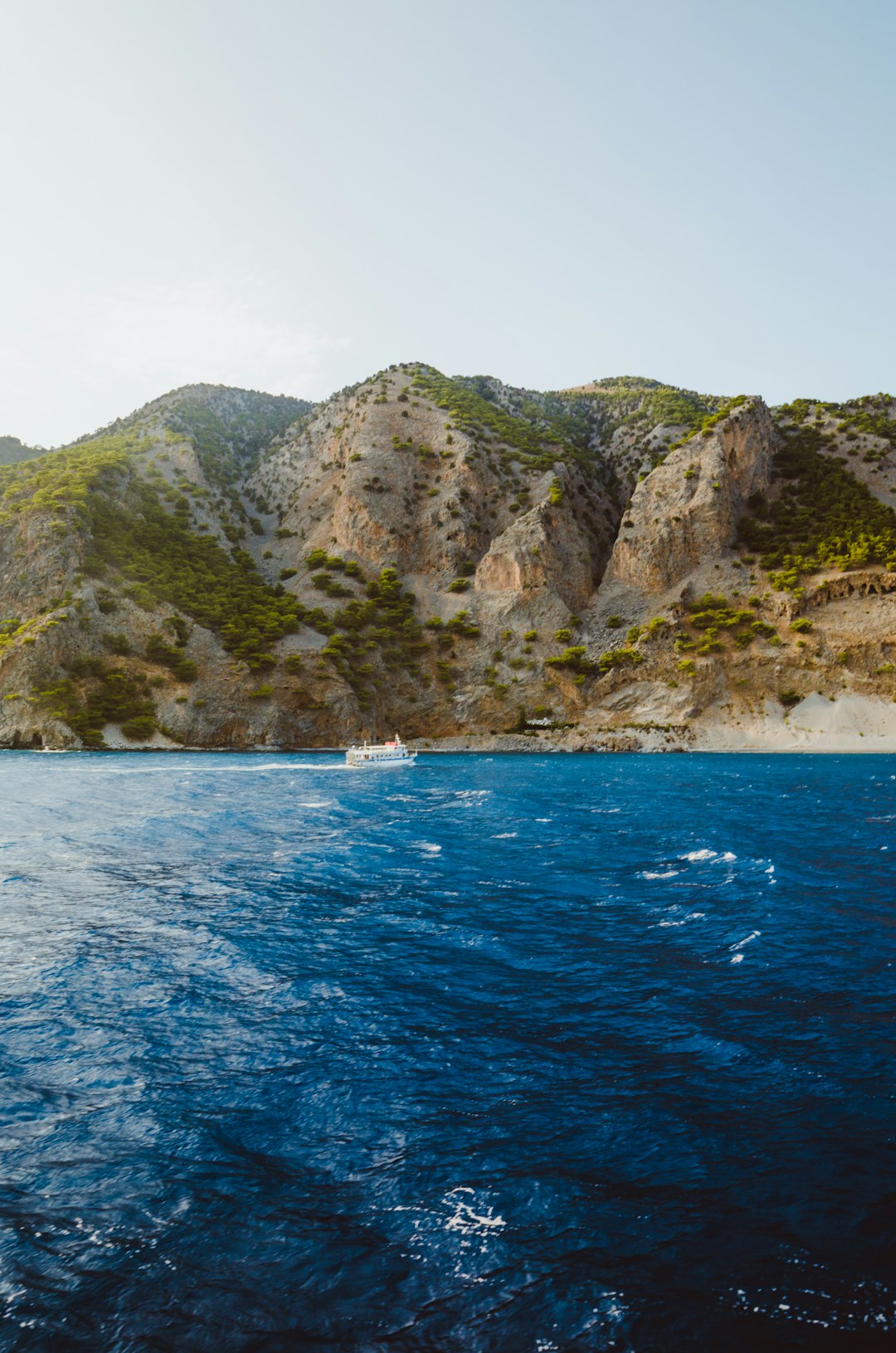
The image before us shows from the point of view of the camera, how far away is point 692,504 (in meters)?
110

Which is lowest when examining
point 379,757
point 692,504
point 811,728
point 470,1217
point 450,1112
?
point 811,728

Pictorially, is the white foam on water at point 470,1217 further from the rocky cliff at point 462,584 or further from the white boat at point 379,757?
the rocky cliff at point 462,584

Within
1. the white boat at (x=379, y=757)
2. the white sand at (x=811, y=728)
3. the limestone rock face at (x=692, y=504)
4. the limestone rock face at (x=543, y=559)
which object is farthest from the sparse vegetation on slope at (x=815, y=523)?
the white boat at (x=379, y=757)

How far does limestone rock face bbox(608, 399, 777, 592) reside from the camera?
10975cm

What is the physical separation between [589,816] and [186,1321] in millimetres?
30899

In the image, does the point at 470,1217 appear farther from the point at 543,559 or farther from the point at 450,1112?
the point at 543,559

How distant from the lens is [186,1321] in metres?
5.98

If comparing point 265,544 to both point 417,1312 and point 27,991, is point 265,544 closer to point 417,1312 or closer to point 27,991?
point 27,991

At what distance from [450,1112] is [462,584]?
352ft

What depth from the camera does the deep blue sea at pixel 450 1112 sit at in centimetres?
615

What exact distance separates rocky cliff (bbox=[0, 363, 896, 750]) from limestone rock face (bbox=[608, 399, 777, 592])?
1.41 feet

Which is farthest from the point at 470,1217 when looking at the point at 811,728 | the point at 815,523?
the point at 815,523

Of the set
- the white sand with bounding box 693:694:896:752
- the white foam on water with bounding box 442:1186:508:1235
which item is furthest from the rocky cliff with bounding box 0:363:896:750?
the white foam on water with bounding box 442:1186:508:1235

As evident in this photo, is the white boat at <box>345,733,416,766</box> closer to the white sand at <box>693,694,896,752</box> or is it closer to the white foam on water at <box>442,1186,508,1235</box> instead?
the white sand at <box>693,694,896,752</box>
